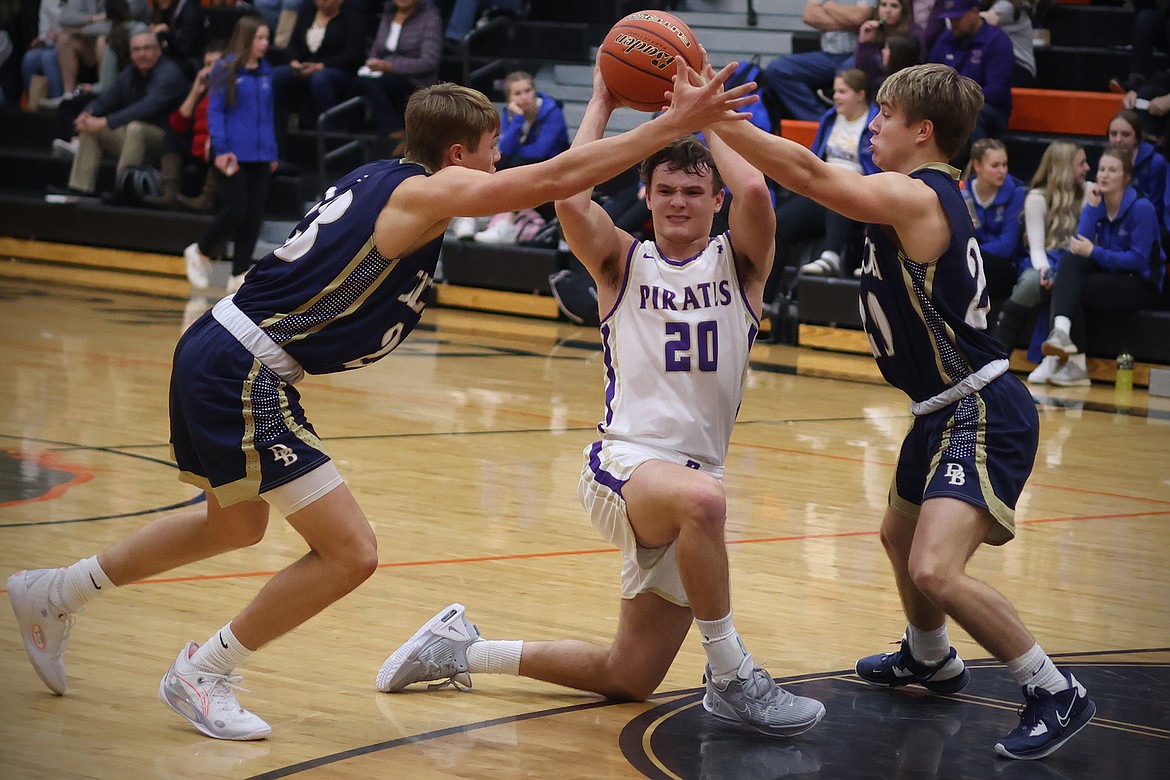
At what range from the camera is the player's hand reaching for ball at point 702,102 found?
3451 millimetres

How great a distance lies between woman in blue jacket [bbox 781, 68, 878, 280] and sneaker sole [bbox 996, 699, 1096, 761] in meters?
8.04

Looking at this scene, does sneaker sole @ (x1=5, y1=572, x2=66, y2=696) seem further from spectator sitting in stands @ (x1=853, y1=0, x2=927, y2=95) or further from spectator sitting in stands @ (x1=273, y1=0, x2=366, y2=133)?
spectator sitting in stands @ (x1=273, y1=0, x2=366, y2=133)

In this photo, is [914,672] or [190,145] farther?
[190,145]

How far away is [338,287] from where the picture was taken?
371cm

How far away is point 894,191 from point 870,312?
1.23 ft

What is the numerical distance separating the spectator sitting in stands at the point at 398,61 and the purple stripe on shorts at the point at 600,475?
1078 cm

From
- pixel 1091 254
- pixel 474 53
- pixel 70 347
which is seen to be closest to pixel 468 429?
pixel 70 347

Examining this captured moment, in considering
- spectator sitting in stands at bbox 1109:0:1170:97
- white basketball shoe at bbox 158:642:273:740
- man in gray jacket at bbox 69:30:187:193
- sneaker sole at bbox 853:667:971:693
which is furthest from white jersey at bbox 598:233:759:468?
man in gray jacket at bbox 69:30:187:193

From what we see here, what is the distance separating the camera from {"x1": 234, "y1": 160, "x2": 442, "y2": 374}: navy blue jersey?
3707mm

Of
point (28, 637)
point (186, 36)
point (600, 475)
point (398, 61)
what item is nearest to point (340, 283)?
point (600, 475)

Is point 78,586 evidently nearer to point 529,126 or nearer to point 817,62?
point 529,126

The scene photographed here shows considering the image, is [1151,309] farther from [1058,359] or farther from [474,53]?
[474,53]

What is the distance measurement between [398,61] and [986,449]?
1158cm

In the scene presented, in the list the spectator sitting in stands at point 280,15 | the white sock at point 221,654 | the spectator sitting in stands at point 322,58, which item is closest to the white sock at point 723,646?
the white sock at point 221,654
